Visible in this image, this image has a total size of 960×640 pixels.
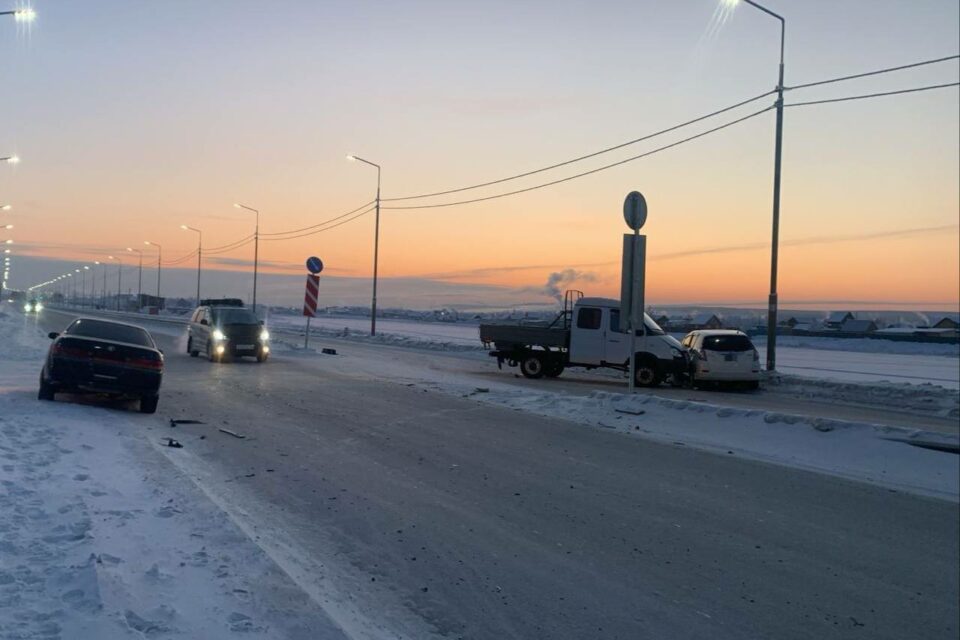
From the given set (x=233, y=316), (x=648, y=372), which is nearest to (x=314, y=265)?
(x=233, y=316)

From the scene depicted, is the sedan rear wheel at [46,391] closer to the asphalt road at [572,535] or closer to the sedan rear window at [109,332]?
the sedan rear window at [109,332]

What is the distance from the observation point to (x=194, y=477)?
8.12 meters

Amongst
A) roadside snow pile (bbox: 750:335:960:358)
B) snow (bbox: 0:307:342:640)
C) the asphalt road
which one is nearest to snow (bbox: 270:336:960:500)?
the asphalt road

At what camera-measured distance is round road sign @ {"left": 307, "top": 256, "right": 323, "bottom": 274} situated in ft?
95.8

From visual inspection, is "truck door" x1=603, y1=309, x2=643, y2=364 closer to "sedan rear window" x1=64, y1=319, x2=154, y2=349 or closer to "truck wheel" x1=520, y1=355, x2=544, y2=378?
"truck wheel" x1=520, y1=355, x2=544, y2=378

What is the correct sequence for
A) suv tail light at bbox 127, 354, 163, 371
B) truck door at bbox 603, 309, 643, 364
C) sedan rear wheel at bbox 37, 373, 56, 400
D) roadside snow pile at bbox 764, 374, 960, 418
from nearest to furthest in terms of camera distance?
sedan rear wheel at bbox 37, 373, 56, 400 → suv tail light at bbox 127, 354, 163, 371 → roadside snow pile at bbox 764, 374, 960, 418 → truck door at bbox 603, 309, 643, 364

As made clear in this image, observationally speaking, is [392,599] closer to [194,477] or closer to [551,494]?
[551,494]

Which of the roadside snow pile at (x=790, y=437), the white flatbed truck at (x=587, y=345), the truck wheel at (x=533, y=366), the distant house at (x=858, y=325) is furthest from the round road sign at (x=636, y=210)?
the distant house at (x=858, y=325)

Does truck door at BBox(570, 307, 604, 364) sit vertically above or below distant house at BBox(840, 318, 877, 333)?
below

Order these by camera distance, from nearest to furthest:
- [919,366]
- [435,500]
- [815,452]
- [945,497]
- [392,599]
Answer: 1. [392,599]
2. [435,500]
3. [945,497]
4. [815,452]
5. [919,366]

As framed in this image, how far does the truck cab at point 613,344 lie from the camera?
69.8 feet

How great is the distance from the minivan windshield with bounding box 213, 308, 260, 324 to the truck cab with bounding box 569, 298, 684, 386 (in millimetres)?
11064

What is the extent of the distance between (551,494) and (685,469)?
2293 mm

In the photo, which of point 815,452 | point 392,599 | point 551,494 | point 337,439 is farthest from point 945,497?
point 337,439
